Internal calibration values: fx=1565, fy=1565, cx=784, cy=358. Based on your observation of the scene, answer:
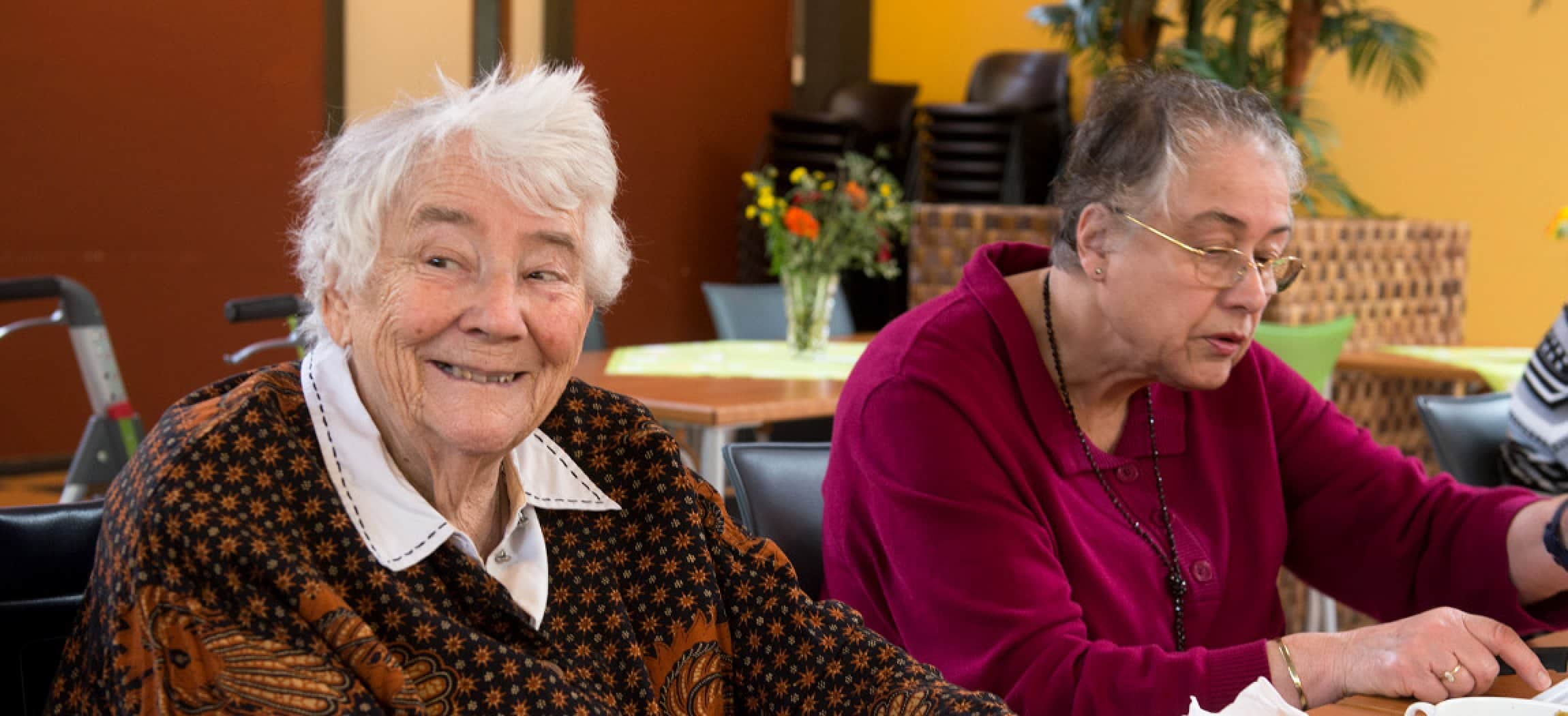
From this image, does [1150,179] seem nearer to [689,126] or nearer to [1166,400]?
[1166,400]

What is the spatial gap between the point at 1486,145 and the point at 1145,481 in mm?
4468

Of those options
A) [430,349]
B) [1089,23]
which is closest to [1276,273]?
[430,349]

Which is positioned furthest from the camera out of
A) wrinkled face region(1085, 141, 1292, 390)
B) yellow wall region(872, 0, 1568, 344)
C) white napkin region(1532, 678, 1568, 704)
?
yellow wall region(872, 0, 1568, 344)

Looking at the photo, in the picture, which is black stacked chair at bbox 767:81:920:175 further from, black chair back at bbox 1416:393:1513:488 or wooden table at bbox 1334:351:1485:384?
black chair back at bbox 1416:393:1513:488

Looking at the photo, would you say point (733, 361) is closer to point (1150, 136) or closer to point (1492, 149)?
point (1150, 136)

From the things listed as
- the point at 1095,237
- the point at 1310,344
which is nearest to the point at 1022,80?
the point at 1310,344

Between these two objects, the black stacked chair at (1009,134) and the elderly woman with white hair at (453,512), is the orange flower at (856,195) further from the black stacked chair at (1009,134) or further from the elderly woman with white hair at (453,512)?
the elderly woman with white hair at (453,512)

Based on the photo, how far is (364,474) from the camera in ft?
4.03

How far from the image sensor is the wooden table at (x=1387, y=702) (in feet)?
4.51

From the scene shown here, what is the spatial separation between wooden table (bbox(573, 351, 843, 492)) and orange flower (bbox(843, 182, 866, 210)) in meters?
0.57

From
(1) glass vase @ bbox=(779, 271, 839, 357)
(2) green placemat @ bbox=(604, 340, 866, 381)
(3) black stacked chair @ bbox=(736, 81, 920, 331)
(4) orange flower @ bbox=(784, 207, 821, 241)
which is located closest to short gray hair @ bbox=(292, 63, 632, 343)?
(2) green placemat @ bbox=(604, 340, 866, 381)

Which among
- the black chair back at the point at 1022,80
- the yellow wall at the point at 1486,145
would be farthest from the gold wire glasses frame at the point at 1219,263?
the black chair back at the point at 1022,80

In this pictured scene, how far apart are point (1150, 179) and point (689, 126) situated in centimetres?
553

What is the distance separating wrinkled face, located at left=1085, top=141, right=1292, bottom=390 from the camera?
173cm
